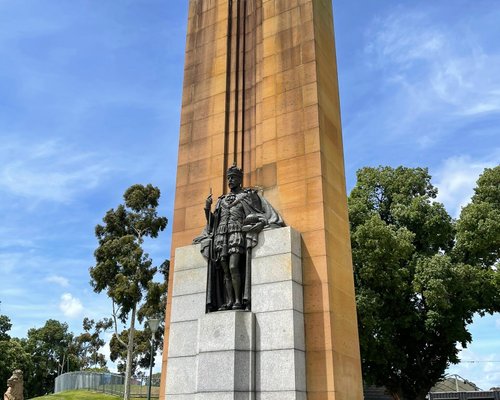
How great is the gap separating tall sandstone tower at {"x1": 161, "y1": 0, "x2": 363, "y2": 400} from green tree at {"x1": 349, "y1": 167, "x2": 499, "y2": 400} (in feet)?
50.8

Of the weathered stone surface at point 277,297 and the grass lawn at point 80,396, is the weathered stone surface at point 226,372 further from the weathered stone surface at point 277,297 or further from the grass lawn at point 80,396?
the grass lawn at point 80,396

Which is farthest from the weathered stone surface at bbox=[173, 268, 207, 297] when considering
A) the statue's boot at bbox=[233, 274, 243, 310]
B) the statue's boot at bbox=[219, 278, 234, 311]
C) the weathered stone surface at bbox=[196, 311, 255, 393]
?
the weathered stone surface at bbox=[196, 311, 255, 393]

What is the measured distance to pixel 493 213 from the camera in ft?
94.0

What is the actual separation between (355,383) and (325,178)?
15.3 ft

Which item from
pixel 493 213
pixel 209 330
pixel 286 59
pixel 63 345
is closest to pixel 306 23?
pixel 286 59

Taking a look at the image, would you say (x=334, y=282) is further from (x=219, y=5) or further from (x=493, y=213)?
(x=493, y=213)

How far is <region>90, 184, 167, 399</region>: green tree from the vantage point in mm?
39719

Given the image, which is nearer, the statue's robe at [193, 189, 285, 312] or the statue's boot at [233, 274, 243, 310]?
the statue's boot at [233, 274, 243, 310]

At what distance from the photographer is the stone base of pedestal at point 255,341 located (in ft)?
31.4

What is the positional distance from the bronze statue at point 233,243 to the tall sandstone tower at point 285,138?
0.86m

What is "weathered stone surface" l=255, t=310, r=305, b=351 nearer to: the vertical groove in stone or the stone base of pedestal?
the stone base of pedestal

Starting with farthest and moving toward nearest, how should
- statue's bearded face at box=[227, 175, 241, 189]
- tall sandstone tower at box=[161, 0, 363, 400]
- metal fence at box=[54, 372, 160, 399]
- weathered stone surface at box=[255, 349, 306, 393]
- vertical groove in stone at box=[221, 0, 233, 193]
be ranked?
metal fence at box=[54, 372, 160, 399]
vertical groove in stone at box=[221, 0, 233, 193]
statue's bearded face at box=[227, 175, 241, 189]
tall sandstone tower at box=[161, 0, 363, 400]
weathered stone surface at box=[255, 349, 306, 393]

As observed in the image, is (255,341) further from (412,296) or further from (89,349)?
(89,349)

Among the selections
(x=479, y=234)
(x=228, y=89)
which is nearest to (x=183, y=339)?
(x=228, y=89)
